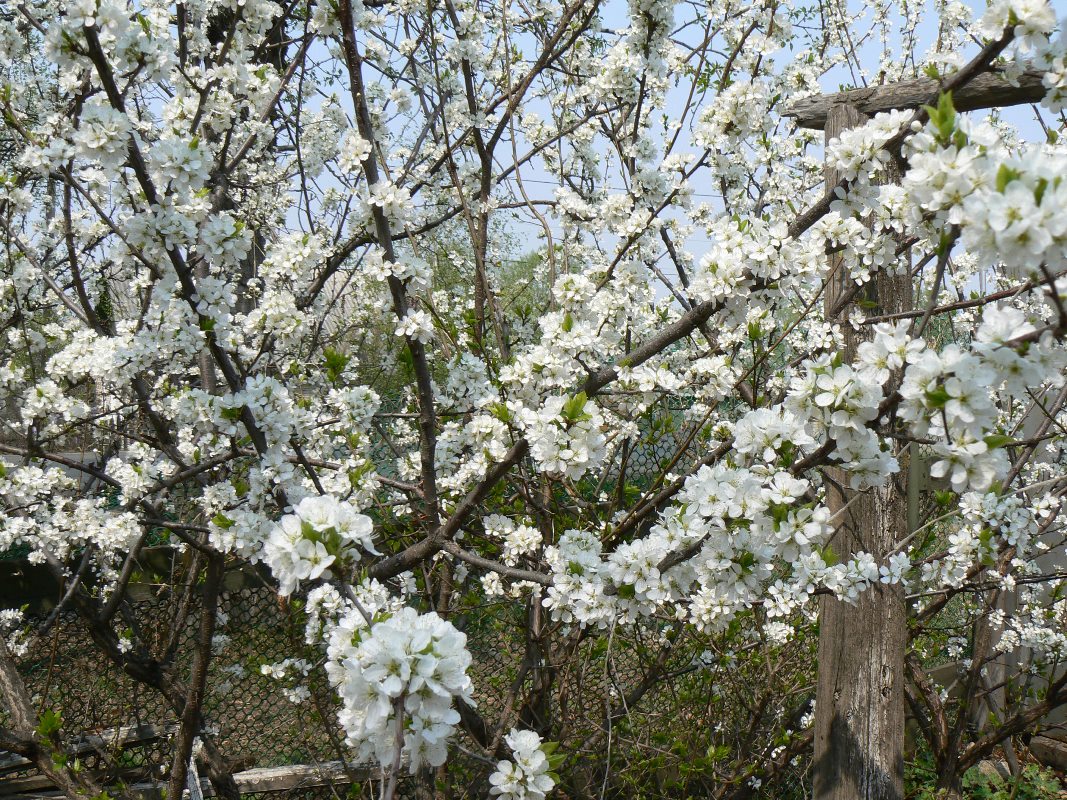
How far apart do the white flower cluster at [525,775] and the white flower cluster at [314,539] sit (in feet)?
1.64

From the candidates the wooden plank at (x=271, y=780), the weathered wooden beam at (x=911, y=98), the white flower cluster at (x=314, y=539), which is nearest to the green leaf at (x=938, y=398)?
the white flower cluster at (x=314, y=539)

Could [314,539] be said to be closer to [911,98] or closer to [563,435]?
[563,435]

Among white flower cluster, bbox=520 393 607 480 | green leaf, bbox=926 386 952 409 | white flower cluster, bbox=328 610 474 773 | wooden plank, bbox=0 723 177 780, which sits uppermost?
white flower cluster, bbox=520 393 607 480

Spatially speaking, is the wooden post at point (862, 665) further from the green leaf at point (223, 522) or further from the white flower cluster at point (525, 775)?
the green leaf at point (223, 522)

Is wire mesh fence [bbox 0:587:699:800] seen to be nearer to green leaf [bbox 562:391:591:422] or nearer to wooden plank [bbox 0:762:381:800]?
wooden plank [bbox 0:762:381:800]

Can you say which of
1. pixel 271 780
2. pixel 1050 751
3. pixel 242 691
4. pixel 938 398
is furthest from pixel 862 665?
pixel 1050 751

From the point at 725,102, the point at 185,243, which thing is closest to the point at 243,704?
the point at 185,243

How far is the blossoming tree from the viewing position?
120 cm

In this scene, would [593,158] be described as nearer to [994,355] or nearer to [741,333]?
[741,333]

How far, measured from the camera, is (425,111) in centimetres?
344

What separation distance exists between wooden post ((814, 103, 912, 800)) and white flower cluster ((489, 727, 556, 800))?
1.26m

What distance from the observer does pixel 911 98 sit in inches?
88.4

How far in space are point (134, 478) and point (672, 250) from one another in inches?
89.6

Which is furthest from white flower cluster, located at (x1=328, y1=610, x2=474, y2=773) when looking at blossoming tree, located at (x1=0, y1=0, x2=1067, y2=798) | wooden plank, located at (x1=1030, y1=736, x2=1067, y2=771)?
wooden plank, located at (x1=1030, y1=736, x2=1067, y2=771)
